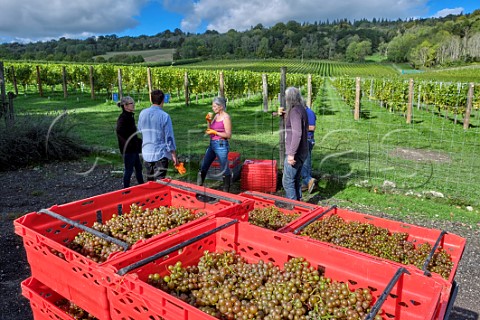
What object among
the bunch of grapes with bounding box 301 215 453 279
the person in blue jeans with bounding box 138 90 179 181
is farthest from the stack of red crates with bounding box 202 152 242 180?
the bunch of grapes with bounding box 301 215 453 279

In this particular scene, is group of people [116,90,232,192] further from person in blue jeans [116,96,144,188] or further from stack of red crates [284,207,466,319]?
stack of red crates [284,207,466,319]

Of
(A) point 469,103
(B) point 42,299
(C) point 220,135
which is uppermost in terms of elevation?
(A) point 469,103

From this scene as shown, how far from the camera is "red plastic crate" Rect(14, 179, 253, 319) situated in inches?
82.3

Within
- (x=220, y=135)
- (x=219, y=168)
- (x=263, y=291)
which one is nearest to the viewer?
(x=263, y=291)

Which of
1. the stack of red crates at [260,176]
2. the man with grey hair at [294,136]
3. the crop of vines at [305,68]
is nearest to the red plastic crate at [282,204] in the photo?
the man with grey hair at [294,136]

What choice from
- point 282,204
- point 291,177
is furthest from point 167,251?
point 291,177

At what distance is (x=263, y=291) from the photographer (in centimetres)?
207

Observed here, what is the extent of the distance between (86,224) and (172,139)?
2502 millimetres

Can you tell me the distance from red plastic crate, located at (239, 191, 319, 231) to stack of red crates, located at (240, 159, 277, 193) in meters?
2.91

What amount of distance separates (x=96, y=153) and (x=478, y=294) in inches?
332

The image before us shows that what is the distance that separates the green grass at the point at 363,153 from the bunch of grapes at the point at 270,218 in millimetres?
3198

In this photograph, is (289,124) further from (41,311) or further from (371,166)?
(371,166)

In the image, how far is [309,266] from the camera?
7.53ft

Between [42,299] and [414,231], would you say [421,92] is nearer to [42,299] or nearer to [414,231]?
[414,231]
